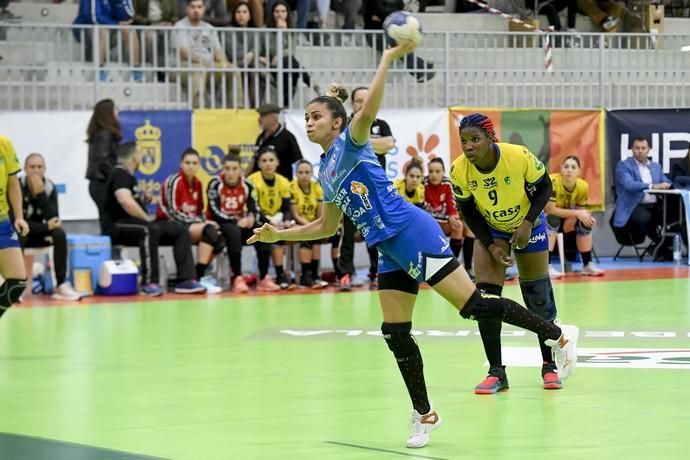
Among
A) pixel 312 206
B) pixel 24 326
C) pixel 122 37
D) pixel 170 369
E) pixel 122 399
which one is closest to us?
pixel 122 399

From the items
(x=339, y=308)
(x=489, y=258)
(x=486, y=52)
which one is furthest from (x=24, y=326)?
(x=486, y=52)

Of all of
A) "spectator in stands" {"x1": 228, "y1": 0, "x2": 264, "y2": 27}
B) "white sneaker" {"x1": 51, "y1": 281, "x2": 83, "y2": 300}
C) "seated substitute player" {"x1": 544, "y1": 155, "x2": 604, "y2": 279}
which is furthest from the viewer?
"spectator in stands" {"x1": 228, "y1": 0, "x2": 264, "y2": 27}

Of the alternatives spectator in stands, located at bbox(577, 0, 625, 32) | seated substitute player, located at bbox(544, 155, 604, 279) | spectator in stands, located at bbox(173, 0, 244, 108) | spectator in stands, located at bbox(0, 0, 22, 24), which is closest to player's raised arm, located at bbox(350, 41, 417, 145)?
seated substitute player, located at bbox(544, 155, 604, 279)

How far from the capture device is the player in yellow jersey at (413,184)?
609 inches

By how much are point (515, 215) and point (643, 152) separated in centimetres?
1054

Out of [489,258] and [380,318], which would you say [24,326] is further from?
[489,258]

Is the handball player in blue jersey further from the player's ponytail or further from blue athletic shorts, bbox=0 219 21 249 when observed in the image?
blue athletic shorts, bbox=0 219 21 249

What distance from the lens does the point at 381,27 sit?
63.4 ft

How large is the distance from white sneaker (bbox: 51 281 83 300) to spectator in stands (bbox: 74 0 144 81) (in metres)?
3.38

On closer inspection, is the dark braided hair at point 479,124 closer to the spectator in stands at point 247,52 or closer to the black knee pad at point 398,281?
the black knee pad at point 398,281

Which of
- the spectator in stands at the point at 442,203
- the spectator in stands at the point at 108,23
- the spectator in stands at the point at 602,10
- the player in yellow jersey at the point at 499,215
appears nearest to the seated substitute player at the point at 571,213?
the spectator in stands at the point at 442,203

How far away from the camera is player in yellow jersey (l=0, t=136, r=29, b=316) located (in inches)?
395

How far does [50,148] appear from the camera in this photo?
15984mm

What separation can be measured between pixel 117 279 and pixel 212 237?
1.22 m
